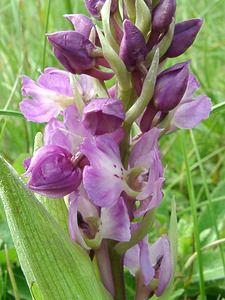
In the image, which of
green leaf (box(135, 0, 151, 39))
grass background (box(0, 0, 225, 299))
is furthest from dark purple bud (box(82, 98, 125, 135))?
grass background (box(0, 0, 225, 299))

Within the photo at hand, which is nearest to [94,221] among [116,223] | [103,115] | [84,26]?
[116,223]

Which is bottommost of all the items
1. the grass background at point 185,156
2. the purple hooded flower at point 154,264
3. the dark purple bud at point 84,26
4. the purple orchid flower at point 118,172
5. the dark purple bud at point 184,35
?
the grass background at point 185,156

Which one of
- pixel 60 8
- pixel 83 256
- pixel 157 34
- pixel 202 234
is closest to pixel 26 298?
pixel 83 256

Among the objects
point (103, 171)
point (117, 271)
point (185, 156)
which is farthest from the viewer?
point (185, 156)

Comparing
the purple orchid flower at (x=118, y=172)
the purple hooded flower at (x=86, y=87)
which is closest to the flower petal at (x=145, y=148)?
the purple orchid flower at (x=118, y=172)

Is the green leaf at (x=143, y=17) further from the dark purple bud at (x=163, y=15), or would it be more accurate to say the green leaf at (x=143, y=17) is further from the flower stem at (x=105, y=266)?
the flower stem at (x=105, y=266)

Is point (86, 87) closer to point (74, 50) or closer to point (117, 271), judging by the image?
point (74, 50)

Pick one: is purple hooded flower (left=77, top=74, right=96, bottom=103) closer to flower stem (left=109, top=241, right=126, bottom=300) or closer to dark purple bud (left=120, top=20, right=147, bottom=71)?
dark purple bud (left=120, top=20, right=147, bottom=71)
